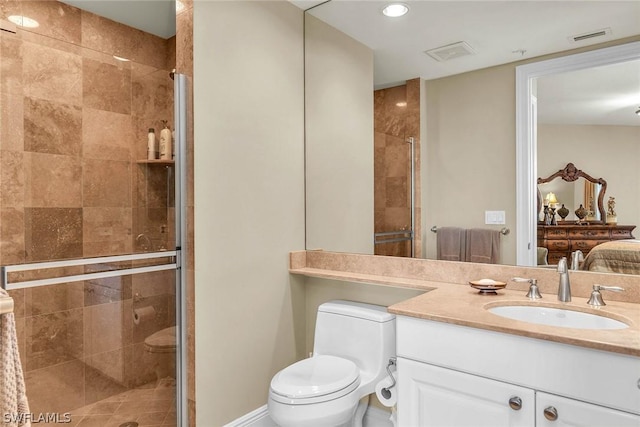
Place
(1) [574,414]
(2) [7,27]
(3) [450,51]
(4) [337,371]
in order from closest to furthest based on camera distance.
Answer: (1) [574,414] < (2) [7,27] < (4) [337,371] < (3) [450,51]

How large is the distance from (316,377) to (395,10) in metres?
1.98

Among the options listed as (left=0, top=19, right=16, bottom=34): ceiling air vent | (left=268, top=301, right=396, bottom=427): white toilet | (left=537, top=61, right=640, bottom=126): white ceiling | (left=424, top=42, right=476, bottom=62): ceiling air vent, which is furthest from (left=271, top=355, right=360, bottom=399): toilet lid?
(left=0, top=19, right=16, bottom=34): ceiling air vent

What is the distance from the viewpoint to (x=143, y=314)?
1819 mm

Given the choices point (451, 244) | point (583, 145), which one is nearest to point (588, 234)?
point (583, 145)

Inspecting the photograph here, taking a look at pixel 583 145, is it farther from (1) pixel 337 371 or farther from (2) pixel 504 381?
(1) pixel 337 371

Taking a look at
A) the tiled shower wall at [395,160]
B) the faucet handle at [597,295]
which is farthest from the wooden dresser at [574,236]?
the tiled shower wall at [395,160]

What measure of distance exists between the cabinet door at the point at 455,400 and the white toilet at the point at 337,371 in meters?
0.31

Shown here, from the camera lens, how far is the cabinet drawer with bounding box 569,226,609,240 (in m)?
1.66

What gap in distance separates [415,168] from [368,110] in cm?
48

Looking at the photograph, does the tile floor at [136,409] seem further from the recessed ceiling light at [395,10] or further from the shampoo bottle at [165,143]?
the recessed ceiling light at [395,10]

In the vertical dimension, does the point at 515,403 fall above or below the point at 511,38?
below

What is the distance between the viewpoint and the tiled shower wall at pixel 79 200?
4.88 feet

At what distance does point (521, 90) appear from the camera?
1.84 m

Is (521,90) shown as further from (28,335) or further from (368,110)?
(28,335)
